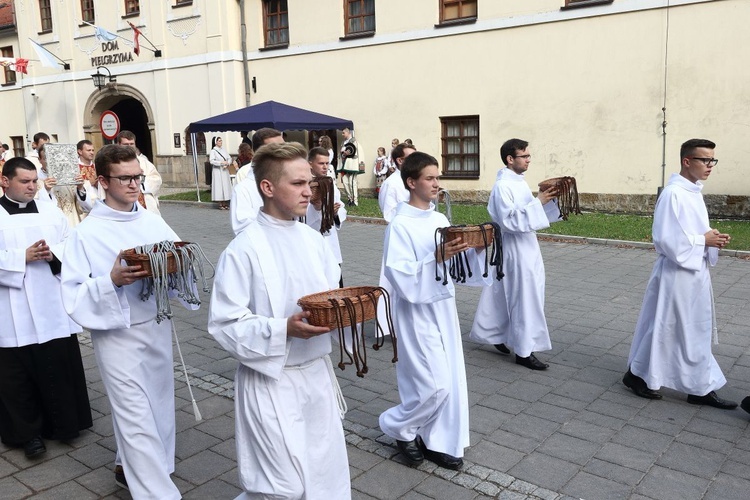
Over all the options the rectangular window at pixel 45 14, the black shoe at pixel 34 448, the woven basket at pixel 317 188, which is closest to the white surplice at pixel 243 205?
the woven basket at pixel 317 188

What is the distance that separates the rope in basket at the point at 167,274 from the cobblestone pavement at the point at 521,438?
126 cm

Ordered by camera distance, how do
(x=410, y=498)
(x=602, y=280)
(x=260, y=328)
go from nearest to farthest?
1. (x=260, y=328)
2. (x=410, y=498)
3. (x=602, y=280)

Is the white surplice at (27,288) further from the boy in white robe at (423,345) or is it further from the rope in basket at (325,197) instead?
the boy in white robe at (423,345)

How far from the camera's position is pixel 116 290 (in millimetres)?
3459

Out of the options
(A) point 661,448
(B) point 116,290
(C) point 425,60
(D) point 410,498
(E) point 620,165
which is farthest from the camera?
(C) point 425,60

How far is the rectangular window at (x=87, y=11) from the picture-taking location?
84.4 ft

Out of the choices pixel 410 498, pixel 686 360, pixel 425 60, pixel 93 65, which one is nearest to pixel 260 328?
pixel 410 498

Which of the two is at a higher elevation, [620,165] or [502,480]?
[620,165]

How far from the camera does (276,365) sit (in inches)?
110

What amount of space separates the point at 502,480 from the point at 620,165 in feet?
42.2

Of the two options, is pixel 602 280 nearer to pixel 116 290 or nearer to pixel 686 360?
pixel 686 360

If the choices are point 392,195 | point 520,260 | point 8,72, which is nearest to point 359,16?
point 392,195

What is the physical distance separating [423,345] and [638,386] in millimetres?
2285

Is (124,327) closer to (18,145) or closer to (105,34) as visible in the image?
(105,34)
